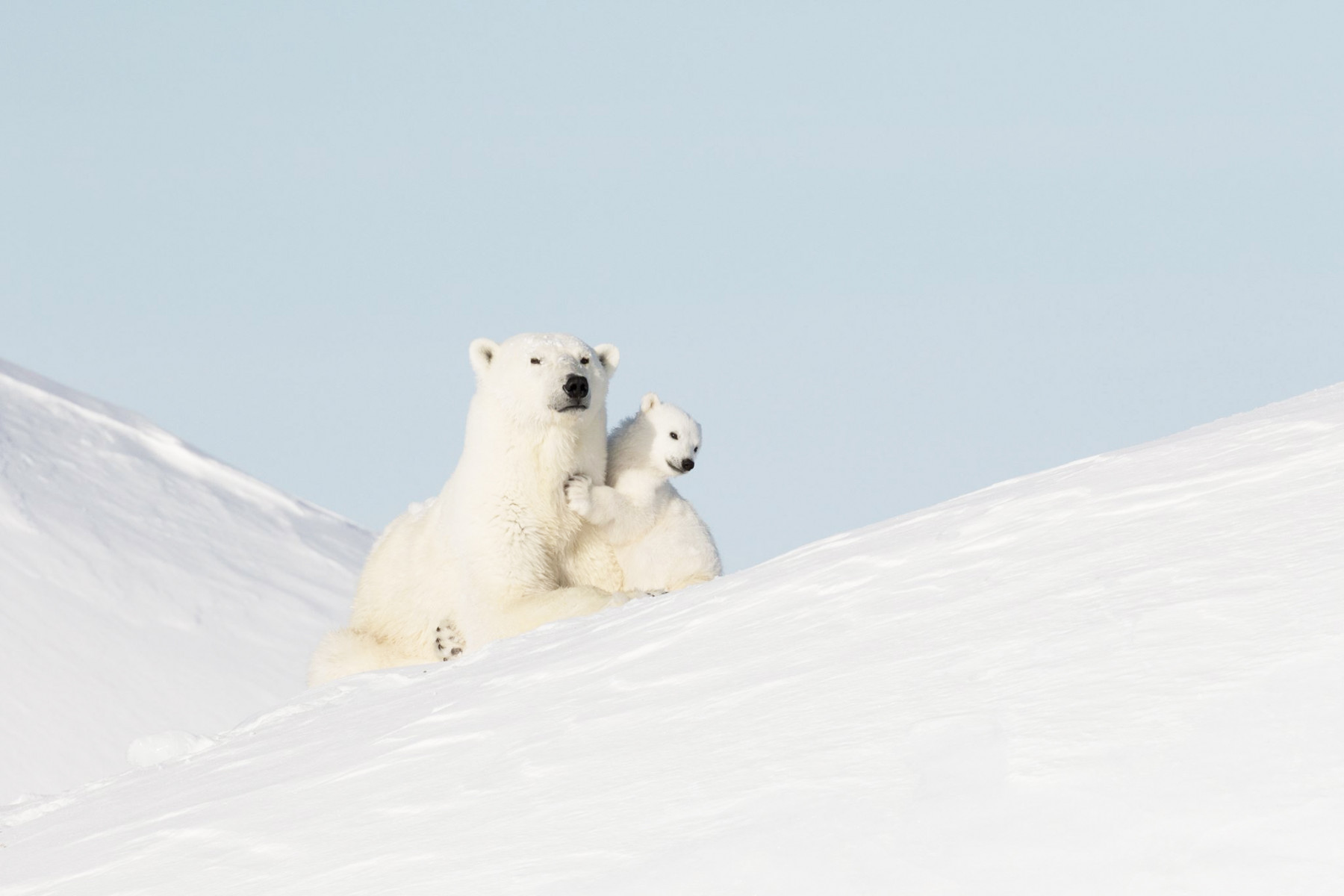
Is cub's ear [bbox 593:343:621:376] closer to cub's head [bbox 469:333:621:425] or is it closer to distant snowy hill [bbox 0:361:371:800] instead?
cub's head [bbox 469:333:621:425]

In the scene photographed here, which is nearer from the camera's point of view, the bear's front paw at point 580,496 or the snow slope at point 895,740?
the snow slope at point 895,740

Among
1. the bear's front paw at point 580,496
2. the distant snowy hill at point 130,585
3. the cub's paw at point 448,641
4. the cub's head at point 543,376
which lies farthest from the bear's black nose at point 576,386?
the distant snowy hill at point 130,585

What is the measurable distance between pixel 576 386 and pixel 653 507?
580 mm

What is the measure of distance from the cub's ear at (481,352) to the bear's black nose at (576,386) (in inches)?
20.8

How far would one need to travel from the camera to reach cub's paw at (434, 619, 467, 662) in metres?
6.92

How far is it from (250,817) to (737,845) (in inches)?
59.7

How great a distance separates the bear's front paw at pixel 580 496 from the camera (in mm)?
6523

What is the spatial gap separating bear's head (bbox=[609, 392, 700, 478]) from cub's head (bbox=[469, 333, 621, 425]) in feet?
0.60

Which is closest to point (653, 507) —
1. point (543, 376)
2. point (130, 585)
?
point (543, 376)

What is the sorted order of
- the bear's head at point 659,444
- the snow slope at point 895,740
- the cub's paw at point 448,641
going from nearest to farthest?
the snow slope at point 895,740, the bear's head at point 659,444, the cub's paw at point 448,641

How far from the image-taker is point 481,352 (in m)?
6.95

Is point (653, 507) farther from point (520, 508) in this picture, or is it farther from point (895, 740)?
point (895, 740)

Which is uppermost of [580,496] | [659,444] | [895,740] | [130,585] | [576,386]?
[130,585]

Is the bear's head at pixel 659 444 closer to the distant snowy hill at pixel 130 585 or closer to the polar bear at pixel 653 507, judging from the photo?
the polar bear at pixel 653 507
